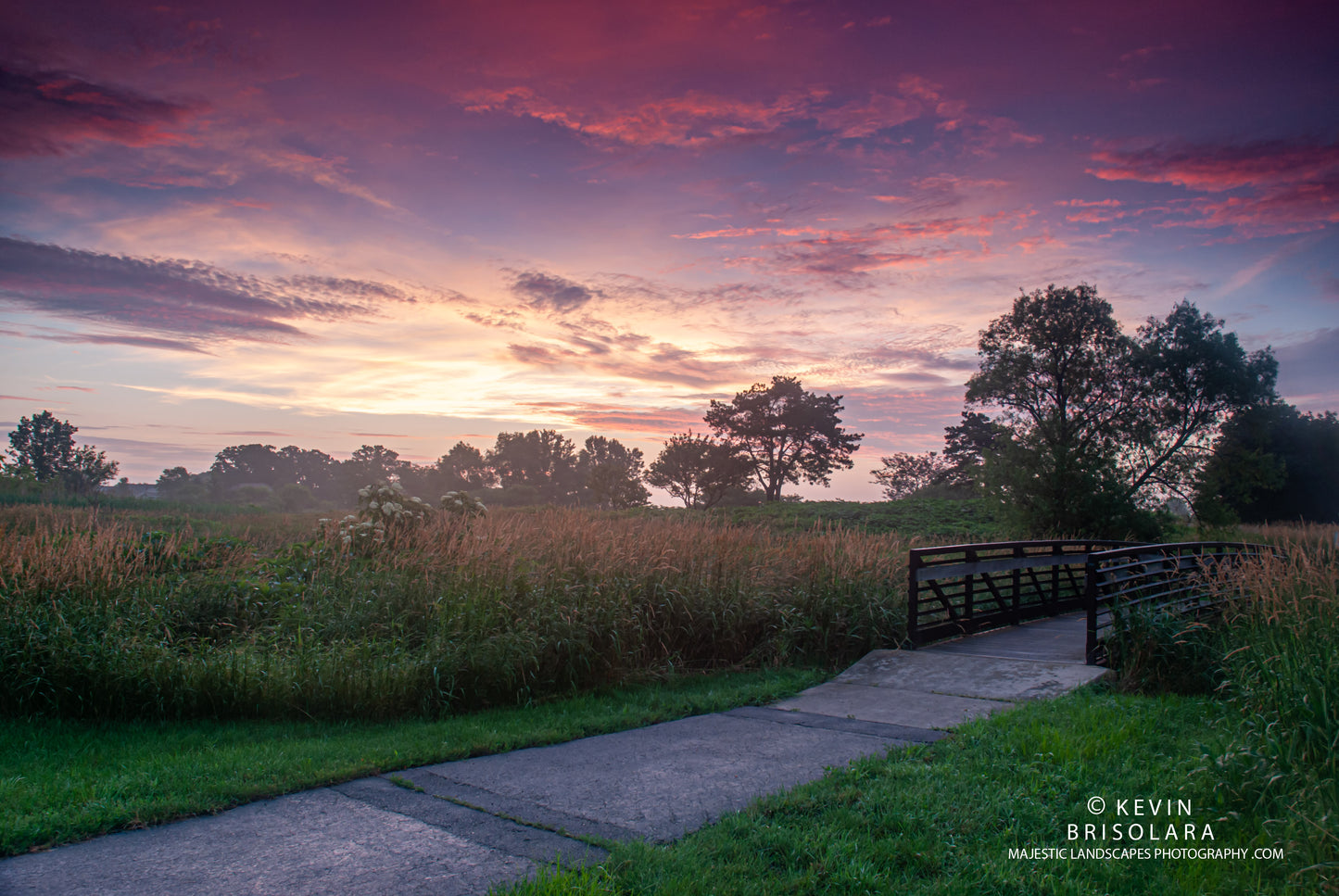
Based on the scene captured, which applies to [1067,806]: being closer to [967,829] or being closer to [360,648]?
[967,829]

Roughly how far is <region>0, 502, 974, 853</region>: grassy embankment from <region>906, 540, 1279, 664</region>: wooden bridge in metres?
0.68

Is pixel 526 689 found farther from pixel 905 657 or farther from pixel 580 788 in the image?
pixel 905 657

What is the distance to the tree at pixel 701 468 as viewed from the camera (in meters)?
51.9

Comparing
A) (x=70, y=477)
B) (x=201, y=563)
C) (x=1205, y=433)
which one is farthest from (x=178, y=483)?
(x=1205, y=433)

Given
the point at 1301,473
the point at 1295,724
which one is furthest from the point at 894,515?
the point at 1301,473

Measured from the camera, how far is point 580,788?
14.4ft

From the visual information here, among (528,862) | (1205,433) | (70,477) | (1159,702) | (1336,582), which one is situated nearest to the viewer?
(528,862)

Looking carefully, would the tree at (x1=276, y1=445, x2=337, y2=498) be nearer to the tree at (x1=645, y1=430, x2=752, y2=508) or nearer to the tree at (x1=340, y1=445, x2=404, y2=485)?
the tree at (x1=340, y1=445, x2=404, y2=485)

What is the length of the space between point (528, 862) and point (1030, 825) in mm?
2436

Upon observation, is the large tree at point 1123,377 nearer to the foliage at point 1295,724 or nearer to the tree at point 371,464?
the foliage at point 1295,724

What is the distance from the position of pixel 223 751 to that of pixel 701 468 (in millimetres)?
47547

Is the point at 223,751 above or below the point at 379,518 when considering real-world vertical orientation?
below

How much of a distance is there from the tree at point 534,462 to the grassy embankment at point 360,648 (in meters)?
66.9

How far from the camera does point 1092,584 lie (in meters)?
7.59
